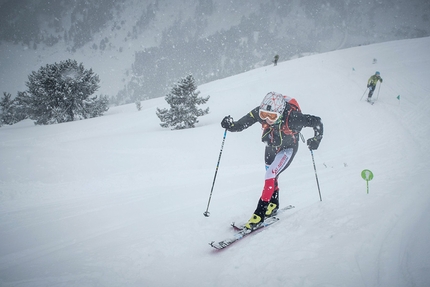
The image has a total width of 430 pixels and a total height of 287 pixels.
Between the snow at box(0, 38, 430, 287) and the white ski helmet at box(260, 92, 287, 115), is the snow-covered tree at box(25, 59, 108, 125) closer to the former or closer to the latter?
the snow at box(0, 38, 430, 287)

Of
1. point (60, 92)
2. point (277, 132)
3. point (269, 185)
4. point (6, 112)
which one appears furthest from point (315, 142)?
point (6, 112)

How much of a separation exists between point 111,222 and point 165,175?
9.28 ft

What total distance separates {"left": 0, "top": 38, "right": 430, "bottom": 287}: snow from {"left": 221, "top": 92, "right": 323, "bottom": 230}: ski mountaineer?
14.3 inches

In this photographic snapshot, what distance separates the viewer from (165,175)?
6.90 meters

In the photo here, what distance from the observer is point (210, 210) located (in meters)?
4.55

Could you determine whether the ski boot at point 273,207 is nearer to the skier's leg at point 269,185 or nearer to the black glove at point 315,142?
the skier's leg at point 269,185

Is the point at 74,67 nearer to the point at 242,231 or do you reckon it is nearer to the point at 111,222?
the point at 111,222

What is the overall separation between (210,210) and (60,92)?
24.3 metres

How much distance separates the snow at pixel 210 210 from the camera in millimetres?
2400

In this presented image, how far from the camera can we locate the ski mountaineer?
11.7ft

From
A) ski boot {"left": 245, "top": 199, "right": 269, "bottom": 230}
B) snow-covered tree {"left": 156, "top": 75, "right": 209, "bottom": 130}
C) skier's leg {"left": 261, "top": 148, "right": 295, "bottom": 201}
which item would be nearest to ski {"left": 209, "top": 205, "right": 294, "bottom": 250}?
ski boot {"left": 245, "top": 199, "right": 269, "bottom": 230}

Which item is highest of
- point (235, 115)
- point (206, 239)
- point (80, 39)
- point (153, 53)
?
point (80, 39)

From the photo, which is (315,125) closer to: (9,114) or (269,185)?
(269,185)

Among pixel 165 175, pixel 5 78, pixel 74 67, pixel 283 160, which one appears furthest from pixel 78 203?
pixel 5 78
